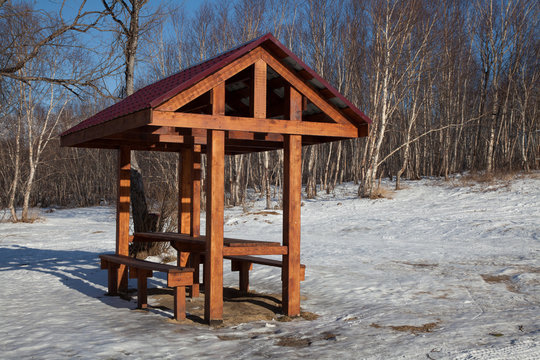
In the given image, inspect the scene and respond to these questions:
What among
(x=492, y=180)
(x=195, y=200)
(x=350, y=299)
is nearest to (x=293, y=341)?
(x=350, y=299)

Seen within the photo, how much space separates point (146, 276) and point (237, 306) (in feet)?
4.43

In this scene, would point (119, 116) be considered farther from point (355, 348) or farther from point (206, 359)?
point (355, 348)

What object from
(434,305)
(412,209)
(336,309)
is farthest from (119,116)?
(412,209)

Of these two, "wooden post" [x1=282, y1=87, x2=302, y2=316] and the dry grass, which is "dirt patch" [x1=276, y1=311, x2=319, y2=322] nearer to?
"wooden post" [x1=282, y1=87, x2=302, y2=316]

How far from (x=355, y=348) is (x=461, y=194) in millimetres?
18490

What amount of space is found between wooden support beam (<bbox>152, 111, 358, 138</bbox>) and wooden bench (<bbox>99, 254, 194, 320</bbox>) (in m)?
1.83

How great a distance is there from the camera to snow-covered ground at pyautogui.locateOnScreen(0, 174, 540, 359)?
17.9 ft

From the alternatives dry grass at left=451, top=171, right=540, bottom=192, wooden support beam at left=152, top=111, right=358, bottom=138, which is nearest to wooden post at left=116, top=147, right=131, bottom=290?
wooden support beam at left=152, top=111, right=358, bottom=138

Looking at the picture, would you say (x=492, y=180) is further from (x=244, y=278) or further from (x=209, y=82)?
(x=209, y=82)

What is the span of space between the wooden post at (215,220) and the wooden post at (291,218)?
93cm

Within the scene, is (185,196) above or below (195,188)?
below

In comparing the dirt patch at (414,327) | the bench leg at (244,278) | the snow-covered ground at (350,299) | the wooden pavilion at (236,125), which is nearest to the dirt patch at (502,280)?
the snow-covered ground at (350,299)

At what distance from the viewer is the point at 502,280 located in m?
9.23

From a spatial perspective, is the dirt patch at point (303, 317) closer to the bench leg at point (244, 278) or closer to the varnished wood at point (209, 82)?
the bench leg at point (244, 278)
